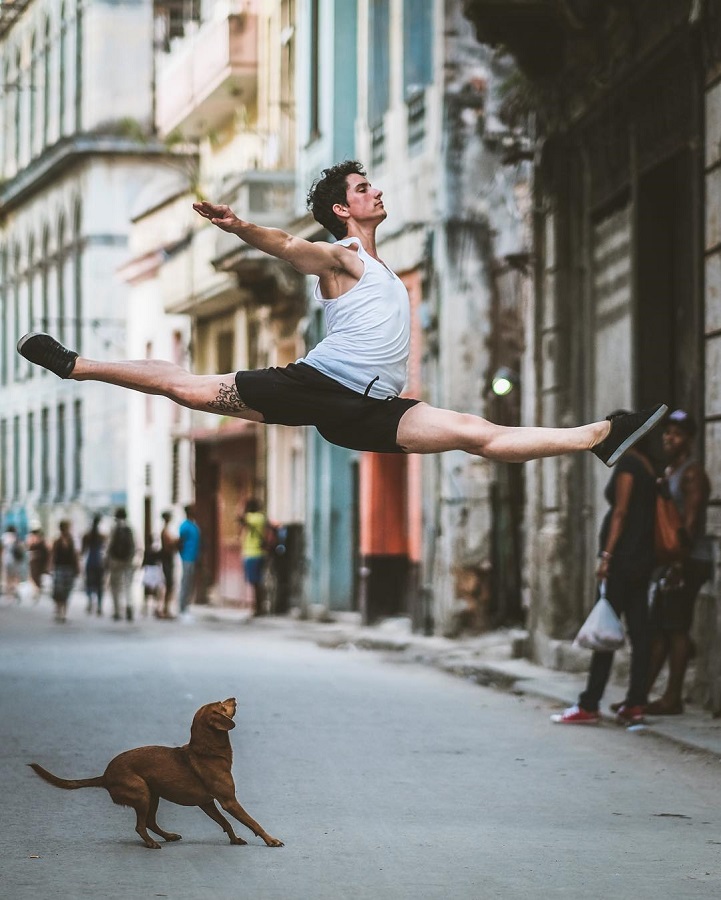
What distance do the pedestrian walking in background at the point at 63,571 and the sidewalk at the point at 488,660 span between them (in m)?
2.79

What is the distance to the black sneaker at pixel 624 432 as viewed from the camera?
753cm

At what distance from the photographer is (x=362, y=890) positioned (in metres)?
6.66

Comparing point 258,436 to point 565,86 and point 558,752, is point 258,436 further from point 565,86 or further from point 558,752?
point 558,752

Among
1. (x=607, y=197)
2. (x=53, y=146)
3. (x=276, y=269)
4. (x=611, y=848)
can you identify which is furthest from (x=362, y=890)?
(x=53, y=146)

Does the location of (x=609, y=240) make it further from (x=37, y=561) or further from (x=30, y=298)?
(x=30, y=298)

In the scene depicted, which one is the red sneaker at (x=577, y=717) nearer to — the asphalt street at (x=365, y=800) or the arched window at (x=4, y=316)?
the asphalt street at (x=365, y=800)

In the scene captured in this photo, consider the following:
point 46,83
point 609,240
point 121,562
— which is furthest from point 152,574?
point 46,83

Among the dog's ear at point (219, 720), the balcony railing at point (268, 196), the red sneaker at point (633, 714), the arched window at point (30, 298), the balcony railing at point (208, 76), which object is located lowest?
the red sneaker at point (633, 714)

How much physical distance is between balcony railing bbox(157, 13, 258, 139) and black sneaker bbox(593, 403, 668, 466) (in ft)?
94.8

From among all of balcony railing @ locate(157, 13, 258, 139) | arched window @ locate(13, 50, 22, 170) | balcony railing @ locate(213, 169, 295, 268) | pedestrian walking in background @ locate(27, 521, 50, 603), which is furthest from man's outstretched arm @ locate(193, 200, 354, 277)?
arched window @ locate(13, 50, 22, 170)

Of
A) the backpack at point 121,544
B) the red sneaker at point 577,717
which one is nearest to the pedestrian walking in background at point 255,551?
the backpack at point 121,544

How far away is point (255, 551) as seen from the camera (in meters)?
31.0

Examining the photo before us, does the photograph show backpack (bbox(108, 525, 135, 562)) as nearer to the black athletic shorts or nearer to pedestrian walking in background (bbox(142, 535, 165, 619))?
pedestrian walking in background (bbox(142, 535, 165, 619))

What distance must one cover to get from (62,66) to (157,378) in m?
53.2
